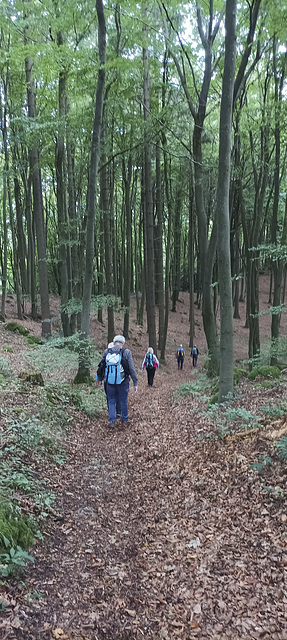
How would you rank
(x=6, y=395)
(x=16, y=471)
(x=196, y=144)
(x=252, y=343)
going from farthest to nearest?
(x=252, y=343)
(x=196, y=144)
(x=6, y=395)
(x=16, y=471)

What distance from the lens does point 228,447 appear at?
4.89 metres

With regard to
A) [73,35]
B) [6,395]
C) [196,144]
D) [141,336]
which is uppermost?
[73,35]

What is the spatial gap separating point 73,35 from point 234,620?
14266 mm

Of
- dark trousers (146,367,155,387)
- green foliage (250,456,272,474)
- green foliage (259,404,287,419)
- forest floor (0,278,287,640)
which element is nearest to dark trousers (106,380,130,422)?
forest floor (0,278,287,640)

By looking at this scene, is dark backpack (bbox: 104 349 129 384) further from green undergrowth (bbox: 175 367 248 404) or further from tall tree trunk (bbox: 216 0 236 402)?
green undergrowth (bbox: 175 367 248 404)

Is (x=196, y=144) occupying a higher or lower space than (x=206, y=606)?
higher

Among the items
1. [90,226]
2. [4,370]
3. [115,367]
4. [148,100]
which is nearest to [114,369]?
[115,367]

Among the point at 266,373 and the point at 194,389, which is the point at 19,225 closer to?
the point at 194,389

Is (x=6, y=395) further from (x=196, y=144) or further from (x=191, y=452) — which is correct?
(x=196, y=144)

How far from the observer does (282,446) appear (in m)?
4.21

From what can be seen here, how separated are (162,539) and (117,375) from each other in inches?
141

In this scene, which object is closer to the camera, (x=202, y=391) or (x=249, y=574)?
(x=249, y=574)

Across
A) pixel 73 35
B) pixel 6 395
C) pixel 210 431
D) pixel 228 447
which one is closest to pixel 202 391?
pixel 210 431

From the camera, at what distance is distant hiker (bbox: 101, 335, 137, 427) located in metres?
6.83
